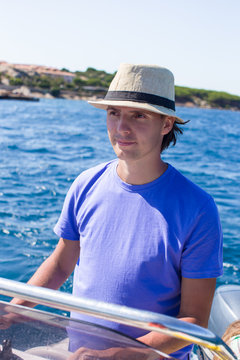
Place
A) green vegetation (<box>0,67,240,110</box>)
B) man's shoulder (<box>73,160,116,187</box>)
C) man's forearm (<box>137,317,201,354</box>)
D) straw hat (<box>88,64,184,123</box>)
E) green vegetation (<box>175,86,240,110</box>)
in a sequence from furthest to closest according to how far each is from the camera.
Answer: green vegetation (<box>175,86,240,110</box>)
green vegetation (<box>0,67,240,110</box>)
man's shoulder (<box>73,160,116,187</box>)
straw hat (<box>88,64,184,123</box>)
man's forearm (<box>137,317,201,354</box>)

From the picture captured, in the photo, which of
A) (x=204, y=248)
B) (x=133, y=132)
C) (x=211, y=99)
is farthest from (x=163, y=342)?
(x=211, y=99)

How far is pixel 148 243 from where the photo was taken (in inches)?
57.4

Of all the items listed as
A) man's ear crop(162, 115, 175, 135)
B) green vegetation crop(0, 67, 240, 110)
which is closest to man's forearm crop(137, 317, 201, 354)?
man's ear crop(162, 115, 175, 135)

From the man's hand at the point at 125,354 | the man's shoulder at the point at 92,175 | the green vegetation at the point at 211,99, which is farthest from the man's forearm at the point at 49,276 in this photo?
the green vegetation at the point at 211,99

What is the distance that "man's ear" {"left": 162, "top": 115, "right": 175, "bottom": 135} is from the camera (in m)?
1.61

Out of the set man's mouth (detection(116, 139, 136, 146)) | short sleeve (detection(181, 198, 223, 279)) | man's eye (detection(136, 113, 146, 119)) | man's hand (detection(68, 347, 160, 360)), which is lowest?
man's hand (detection(68, 347, 160, 360))

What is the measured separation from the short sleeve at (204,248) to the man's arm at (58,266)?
1.81 ft

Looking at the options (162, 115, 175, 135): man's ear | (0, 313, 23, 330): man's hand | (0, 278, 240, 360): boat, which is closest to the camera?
(0, 278, 240, 360): boat

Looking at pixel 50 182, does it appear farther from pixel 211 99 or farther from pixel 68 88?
pixel 211 99

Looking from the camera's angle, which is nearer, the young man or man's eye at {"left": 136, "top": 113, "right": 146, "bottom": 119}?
the young man

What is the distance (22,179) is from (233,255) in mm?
5226

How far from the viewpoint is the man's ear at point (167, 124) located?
161cm

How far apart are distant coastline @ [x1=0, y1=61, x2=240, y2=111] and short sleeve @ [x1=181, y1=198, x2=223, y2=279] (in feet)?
242

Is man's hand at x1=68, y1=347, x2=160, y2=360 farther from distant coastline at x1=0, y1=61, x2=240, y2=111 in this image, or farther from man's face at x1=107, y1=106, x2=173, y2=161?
distant coastline at x1=0, y1=61, x2=240, y2=111
